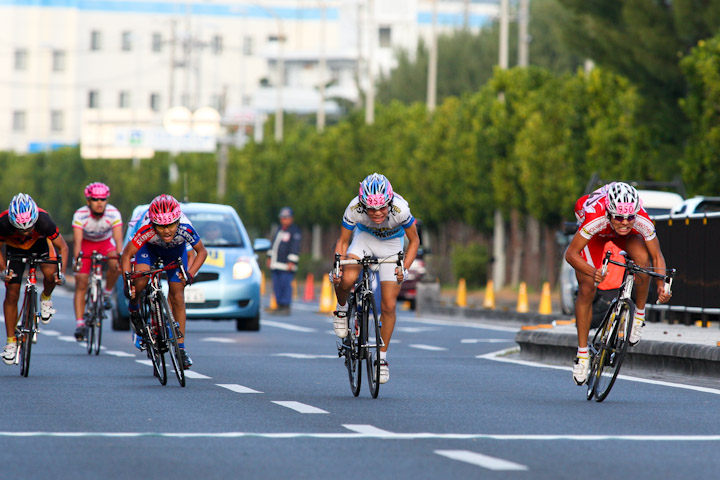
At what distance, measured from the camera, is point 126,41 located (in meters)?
131

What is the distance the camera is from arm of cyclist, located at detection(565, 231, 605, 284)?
1343 cm

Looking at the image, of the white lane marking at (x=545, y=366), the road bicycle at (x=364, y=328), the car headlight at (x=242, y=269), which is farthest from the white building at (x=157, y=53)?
the road bicycle at (x=364, y=328)

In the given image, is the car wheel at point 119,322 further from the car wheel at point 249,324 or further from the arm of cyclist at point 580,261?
the arm of cyclist at point 580,261

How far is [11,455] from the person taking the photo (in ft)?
32.3

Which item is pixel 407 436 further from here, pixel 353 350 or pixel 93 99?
pixel 93 99

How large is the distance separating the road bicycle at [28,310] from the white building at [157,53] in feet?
344

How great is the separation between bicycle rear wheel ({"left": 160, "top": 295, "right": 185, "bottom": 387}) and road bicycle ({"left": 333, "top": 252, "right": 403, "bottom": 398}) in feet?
5.07

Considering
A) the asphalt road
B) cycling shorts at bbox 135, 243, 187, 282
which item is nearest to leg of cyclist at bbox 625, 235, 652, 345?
the asphalt road

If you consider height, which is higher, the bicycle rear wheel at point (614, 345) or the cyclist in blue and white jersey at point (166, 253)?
the cyclist in blue and white jersey at point (166, 253)

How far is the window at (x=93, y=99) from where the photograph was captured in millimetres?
128750

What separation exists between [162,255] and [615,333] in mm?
4132

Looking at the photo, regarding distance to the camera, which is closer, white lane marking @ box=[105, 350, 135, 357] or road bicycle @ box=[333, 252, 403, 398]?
road bicycle @ box=[333, 252, 403, 398]

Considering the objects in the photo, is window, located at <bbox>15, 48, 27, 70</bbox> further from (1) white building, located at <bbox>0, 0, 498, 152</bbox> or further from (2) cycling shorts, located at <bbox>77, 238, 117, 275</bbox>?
(2) cycling shorts, located at <bbox>77, 238, 117, 275</bbox>

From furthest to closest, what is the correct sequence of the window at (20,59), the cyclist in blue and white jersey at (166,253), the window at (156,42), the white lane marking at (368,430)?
1. the window at (156,42)
2. the window at (20,59)
3. the cyclist in blue and white jersey at (166,253)
4. the white lane marking at (368,430)
